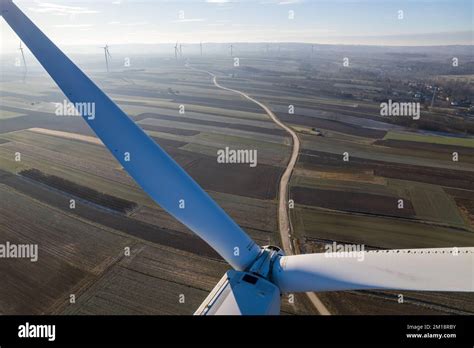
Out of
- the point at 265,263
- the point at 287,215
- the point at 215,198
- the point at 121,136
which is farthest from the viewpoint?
the point at 215,198

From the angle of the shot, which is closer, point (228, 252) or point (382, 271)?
Result: point (382, 271)

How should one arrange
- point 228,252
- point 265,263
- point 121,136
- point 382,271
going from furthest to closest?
point 265,263 < point 228,252 < point 382,271 < point 121,136

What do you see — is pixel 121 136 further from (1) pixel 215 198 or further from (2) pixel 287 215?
(1) pixel 215 198

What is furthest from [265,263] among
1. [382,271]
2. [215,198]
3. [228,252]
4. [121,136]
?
[215,198]

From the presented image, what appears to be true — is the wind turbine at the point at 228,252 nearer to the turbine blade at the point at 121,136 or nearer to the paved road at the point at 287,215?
the turbine blade at the point at 121,136

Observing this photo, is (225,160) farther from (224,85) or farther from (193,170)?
(224,85)

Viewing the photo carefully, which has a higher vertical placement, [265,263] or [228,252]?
[228,252]

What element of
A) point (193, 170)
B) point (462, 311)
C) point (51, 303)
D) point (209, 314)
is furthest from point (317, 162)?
point (209, 314)
